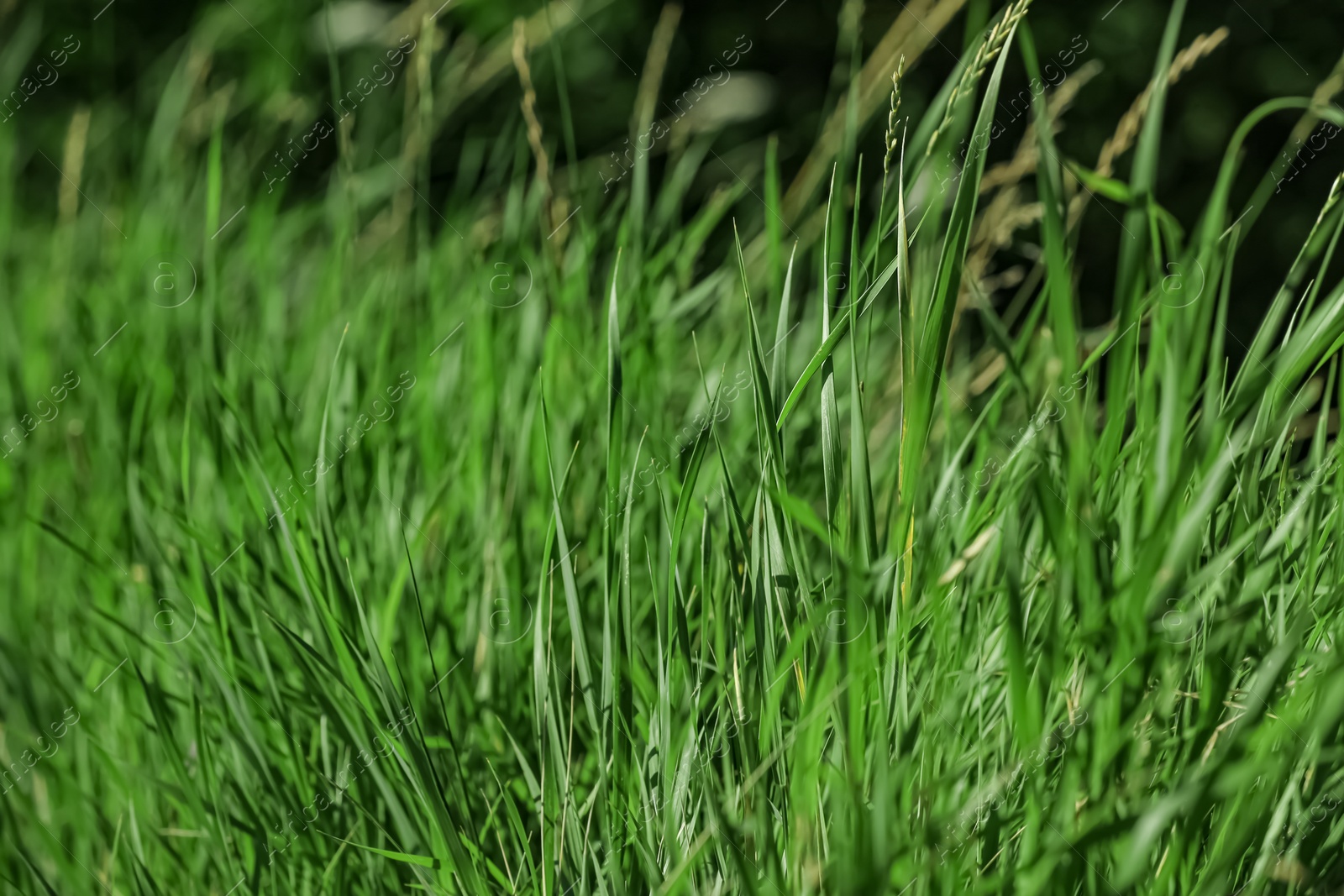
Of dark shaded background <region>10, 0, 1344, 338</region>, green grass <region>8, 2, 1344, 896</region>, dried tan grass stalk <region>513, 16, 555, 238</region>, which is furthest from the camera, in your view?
dark shaded background <region>10, 0, 1344, 338</region>

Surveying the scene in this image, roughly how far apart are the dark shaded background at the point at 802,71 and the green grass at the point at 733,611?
98 centimetres

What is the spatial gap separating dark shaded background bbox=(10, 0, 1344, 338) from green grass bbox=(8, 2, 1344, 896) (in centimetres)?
98

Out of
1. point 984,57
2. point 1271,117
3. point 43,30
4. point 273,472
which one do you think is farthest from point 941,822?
point 43,30

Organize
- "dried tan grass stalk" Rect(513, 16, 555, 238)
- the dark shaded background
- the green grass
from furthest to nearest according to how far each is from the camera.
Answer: the dark shaded background → "dried tan grass stalk" Rect(513, 16, 555, 238) → the green grass

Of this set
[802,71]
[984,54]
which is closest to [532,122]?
[984,54]

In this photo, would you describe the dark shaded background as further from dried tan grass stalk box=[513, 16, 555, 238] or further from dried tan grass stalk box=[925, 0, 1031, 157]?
dried tan grass stalk box=[925, 0, 1031, 157]

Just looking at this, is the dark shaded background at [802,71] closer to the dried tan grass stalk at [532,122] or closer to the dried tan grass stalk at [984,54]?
the dried tan grass stalk at [532,122]

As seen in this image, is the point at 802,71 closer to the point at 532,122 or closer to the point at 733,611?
the point at 532,122

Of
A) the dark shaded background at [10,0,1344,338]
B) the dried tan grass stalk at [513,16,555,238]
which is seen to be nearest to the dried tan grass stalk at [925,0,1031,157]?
the dried tan grass stalk at [513,16,555,238]

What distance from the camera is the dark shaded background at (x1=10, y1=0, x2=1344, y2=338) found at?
2170 millimetres

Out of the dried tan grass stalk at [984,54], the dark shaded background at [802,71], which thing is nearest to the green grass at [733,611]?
the dried tan grass stalk at [984,54]

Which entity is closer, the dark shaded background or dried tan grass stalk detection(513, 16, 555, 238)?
dried tan grass stalk detection(513, 16, 555, 238)

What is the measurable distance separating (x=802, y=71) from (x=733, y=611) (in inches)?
88.1

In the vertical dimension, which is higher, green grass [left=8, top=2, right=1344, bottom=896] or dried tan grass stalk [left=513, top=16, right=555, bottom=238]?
dried tan grass stalk [left=513, top=16, right=555, bottom=238]
